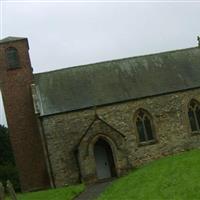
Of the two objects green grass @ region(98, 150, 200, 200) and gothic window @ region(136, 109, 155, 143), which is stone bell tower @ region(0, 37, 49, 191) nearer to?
gothic window @ region(136, 109, 155, 143)

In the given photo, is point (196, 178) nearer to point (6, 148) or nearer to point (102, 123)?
point (102, 123)

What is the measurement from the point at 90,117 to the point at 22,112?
5.31 metres

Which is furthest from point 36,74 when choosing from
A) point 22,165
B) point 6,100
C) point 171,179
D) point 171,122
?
point 171,179

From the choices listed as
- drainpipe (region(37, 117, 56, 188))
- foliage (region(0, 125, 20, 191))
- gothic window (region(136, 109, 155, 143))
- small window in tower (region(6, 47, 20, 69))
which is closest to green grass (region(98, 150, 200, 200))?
gothic window (region(136, 109, 155, 143))

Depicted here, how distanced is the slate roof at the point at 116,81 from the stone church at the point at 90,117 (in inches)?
2.9

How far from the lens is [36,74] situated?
39.8 meters

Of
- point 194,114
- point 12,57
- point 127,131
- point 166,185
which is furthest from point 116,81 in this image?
point 166,185

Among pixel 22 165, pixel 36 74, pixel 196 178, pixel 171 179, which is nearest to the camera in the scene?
pixel 196 178

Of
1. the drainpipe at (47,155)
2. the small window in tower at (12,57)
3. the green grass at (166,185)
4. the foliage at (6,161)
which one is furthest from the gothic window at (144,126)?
the foliage at (6,161)

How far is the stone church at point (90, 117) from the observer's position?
35438 millimetres

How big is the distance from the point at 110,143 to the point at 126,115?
8.92 ft

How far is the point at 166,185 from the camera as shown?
21.9 meters

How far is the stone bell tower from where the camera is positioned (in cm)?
3709

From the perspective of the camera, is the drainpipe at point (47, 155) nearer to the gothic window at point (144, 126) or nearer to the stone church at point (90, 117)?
the stone church at point (90, 117)
